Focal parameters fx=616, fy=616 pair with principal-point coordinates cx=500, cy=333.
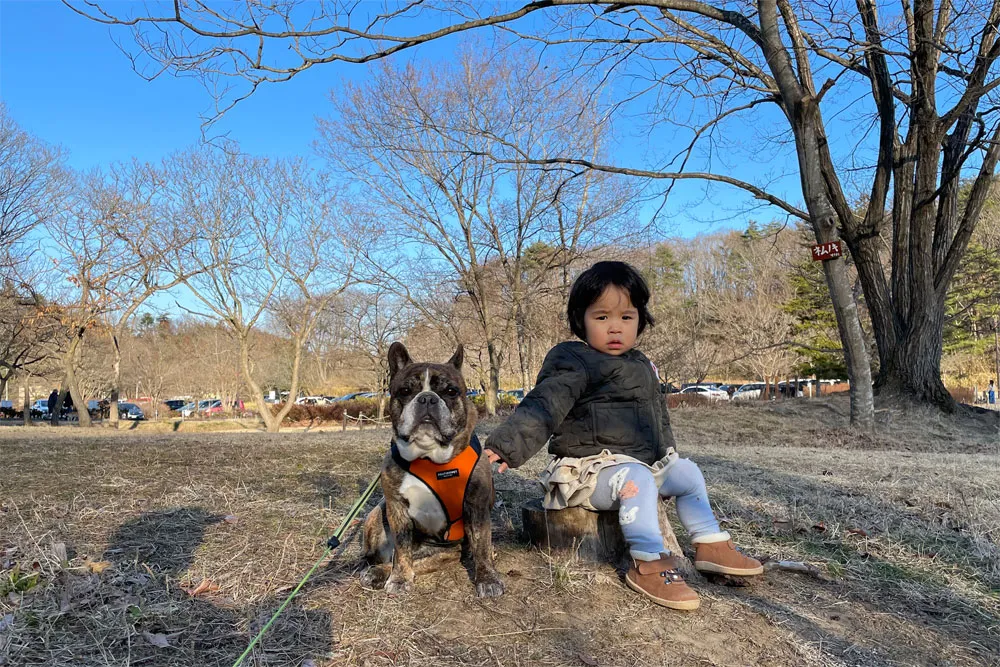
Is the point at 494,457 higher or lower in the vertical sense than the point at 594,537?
higher

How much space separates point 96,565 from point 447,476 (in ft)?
5.43

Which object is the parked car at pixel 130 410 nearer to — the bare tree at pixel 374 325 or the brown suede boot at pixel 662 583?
the bare tree at pixel 374 325

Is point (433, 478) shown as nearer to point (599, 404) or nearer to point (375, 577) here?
point (375, 577)

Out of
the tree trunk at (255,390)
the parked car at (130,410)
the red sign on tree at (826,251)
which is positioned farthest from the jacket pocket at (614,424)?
the parked car at (130,410)

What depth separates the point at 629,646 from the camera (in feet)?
7.28

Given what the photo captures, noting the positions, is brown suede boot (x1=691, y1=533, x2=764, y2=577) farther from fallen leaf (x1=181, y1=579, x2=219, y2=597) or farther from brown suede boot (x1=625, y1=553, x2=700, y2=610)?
fallen leaf (x1=181, y1=579, x2=219, y2=597)

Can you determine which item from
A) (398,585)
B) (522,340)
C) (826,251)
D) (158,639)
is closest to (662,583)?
(398,585)

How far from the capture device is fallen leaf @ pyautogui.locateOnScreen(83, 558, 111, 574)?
9.02 ft

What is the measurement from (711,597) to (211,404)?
173 ft

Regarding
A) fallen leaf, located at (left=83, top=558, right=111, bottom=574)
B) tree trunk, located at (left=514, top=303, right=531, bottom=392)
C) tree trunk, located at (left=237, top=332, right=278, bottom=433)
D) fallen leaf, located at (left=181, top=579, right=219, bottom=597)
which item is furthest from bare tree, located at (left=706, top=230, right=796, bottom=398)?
fallen leaf, located at (left=83, top=558, right=111, bottom=574)

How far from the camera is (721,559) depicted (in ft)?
9.12

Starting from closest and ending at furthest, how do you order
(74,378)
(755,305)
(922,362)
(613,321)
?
1. (613,321)
2. (922,362)
3. (74,378)
4. (755,305)

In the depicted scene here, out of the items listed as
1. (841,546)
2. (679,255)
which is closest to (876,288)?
(841,546)

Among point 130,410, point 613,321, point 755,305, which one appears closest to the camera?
point 613,321
